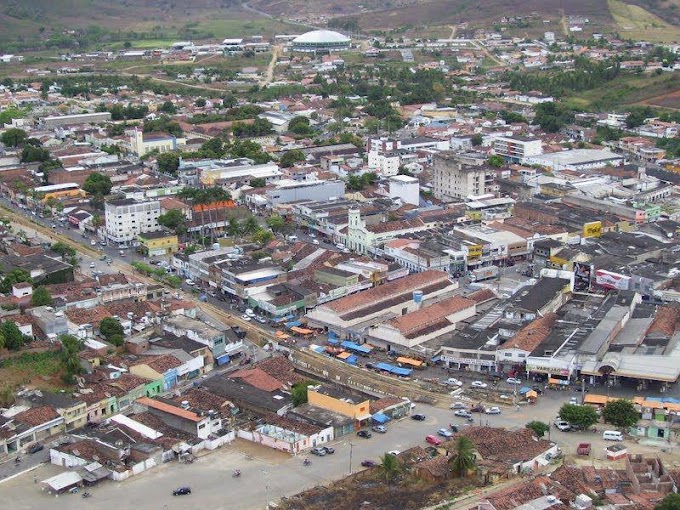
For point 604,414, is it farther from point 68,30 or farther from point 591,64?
point 68,30

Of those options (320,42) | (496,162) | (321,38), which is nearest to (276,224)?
(496,162)

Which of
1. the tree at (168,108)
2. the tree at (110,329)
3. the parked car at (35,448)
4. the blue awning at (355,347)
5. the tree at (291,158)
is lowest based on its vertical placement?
the parked car at (35,448)

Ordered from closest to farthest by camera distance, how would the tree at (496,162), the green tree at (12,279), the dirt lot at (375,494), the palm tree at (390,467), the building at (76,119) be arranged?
the dirt lot at (375,494)
the palm tree at (390,467)
the green tree at (12,279)
the tree at (496,162)
the building at (76,119)

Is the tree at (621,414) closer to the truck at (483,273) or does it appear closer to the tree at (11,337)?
the truck at (483,273)

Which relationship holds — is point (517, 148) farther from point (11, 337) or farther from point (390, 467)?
point (390, 467)

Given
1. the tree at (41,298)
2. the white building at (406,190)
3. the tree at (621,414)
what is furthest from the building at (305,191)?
the tree at (621,414)
